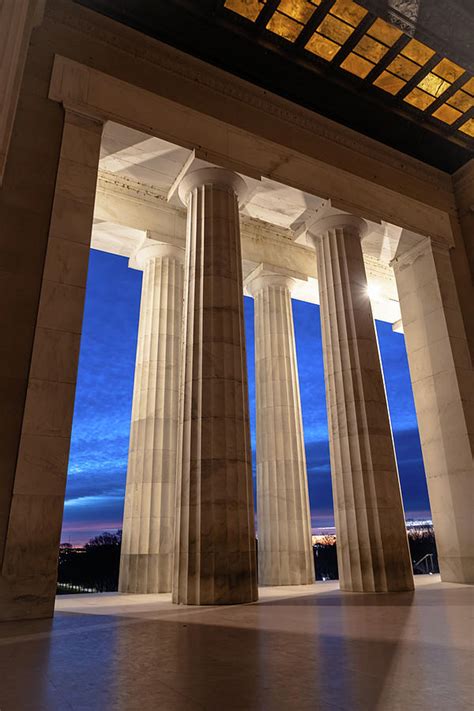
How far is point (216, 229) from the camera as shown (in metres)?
Answer: 27.5

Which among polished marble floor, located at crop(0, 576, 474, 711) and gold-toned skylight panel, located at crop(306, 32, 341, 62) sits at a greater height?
gold-toned skylight panel, located at crop(306, 32, 341, 62)

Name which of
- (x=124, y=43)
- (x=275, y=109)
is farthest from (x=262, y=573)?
(x=124, y=43)

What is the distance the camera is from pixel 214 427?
2314cm

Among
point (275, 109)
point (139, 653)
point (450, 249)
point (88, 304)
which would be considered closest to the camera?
point (139, 653)

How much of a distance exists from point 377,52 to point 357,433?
26.5 m

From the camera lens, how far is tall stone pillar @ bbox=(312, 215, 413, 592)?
2597cm

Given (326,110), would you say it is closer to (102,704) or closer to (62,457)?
(62,457)

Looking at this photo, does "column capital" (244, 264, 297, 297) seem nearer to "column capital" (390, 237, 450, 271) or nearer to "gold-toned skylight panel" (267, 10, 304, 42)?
"column capital" (390, 237, 450, 271)

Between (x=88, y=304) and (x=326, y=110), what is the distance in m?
124

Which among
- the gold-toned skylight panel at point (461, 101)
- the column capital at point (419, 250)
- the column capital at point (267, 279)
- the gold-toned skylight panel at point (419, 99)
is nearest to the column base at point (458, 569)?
the column capital at point (419, 250)

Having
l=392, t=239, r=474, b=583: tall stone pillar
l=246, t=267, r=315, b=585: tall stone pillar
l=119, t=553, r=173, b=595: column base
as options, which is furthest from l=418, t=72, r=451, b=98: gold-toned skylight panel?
l=119, t=553, r=173, b=595: column base

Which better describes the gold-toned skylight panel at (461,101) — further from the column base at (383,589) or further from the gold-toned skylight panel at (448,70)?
the column base at (383,589)

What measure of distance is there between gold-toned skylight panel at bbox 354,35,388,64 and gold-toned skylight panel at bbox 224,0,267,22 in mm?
7345

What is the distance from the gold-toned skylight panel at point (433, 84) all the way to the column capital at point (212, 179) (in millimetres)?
17483
